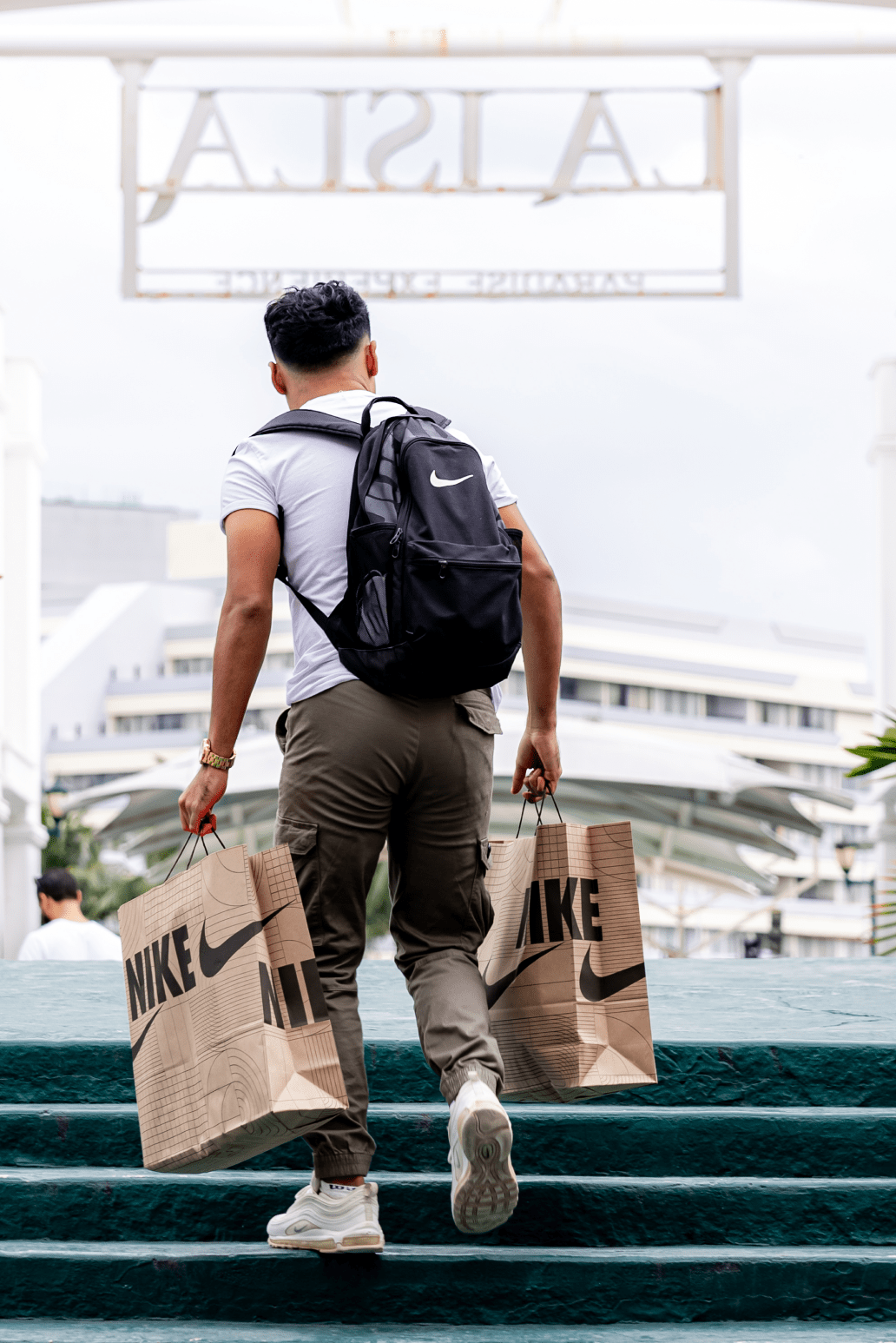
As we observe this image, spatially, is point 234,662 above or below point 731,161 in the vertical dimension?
below

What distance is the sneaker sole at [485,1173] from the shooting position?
2775 mm

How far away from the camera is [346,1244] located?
300 centimetres

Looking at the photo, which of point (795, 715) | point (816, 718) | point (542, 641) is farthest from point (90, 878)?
point (816, 718)

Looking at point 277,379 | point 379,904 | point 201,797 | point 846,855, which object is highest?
point 277,379

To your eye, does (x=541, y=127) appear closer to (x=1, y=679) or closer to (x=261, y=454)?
(x=261, y=454)

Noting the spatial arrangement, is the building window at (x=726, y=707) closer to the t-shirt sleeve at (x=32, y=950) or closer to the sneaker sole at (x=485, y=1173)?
the t-shirt sleeve at (x=32, y=950)

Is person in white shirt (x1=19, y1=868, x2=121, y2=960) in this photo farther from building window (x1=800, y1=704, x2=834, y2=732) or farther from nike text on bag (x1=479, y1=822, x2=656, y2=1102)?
building window (x1=800, y1=704, x2=834, y2=732)

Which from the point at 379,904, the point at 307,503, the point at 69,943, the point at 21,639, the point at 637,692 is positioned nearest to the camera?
the point at 307,503

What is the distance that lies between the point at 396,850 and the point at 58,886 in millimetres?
4498

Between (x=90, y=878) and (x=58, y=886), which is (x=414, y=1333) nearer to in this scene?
(x=58, y=886)

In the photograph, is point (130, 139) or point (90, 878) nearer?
point (130, 139)

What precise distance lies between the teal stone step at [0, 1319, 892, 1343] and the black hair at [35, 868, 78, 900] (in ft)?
14.0

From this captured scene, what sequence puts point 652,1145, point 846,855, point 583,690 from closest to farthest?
point 652,1145, point 846,855, point 583,690

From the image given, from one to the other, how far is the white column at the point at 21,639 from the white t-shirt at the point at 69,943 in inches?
628
